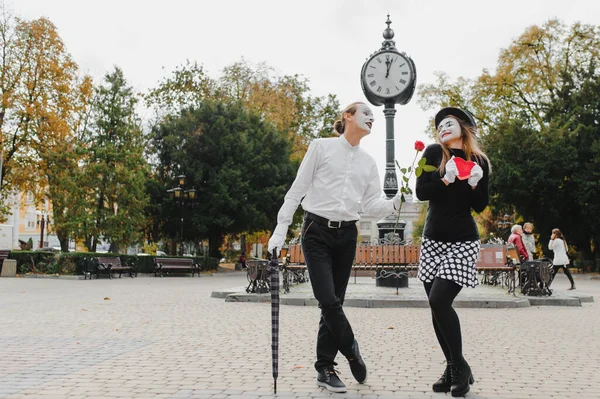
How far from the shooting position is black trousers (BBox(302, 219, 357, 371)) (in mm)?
4707

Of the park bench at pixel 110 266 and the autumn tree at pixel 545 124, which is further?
the autumn tree at pixel 545 124

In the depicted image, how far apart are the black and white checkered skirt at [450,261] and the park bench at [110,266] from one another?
21.3 meters

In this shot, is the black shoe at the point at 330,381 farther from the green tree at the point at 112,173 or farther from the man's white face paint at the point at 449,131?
the green tree at the point at 112,173

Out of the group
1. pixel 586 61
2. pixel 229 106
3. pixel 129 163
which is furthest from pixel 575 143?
pixel 129 163

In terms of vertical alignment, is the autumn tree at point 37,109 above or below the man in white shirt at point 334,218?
above

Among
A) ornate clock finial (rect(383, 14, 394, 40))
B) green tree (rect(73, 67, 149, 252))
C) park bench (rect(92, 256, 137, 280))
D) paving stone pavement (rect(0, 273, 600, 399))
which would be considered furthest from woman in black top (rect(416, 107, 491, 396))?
green tree (rect(73, 67, 149, 252))

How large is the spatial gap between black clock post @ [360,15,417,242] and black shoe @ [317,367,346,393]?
1132 cm

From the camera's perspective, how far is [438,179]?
4742 mm

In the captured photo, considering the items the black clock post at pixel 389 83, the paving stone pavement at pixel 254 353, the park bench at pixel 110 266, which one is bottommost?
the paving stone pavement at pixel 254 353

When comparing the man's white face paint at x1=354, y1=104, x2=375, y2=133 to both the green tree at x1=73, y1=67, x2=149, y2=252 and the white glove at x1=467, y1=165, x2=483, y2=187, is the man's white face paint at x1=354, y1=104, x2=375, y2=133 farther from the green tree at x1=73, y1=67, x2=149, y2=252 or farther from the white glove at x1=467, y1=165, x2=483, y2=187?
the green tree at x1=73, y1=67, x2=149, y2=252

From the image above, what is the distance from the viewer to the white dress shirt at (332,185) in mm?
4895

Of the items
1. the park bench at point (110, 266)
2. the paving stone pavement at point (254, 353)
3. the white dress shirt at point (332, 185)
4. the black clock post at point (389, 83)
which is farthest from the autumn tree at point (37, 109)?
the white dress shirt at point (332, 185)

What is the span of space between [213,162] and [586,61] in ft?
70.2

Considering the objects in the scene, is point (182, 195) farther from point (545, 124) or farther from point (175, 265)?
point (545, 124)
